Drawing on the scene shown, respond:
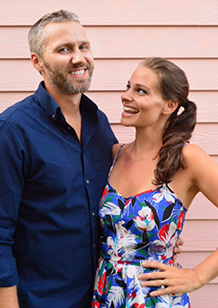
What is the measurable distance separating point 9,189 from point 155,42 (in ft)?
4.61

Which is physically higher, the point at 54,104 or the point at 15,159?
the point at 54,104

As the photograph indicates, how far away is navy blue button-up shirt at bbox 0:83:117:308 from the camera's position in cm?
213

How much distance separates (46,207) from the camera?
2.20m

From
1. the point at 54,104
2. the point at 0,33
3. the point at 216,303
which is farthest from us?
the point at 216,303

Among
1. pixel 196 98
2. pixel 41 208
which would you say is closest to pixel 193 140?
pixel 196 98

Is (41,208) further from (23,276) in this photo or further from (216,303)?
(216,303)

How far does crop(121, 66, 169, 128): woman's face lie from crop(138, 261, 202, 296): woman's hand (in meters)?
0.66

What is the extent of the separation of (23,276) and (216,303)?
1.45 m

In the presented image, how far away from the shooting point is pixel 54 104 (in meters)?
2.26

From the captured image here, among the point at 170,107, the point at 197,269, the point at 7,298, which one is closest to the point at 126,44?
the point at 170,107

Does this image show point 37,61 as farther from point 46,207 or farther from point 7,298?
point 7,298

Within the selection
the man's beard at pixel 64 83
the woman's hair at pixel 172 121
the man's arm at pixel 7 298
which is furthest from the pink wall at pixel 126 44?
the man's arm at pixel 7 298

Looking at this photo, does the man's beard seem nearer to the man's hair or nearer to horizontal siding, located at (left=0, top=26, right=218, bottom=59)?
the man's hair

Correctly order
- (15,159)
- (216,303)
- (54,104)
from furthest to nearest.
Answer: (216,303) → (54,104) → (15,159)
